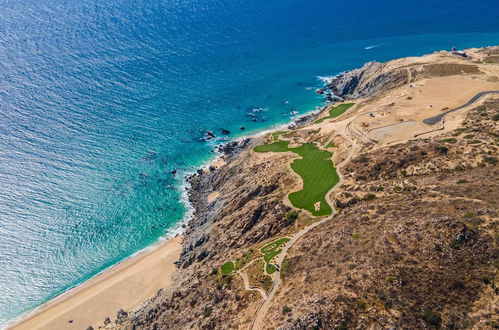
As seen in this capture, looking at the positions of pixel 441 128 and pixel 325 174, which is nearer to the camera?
pixel 325 174

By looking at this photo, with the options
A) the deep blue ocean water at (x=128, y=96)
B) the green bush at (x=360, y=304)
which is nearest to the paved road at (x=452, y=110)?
the deep blue ocean water at (x=128, y=96)

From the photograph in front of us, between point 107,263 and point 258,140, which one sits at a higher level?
point 258,140

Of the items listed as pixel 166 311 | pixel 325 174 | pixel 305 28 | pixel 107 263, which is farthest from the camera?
pixel 305 28

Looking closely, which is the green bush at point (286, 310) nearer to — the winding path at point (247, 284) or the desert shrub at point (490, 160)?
the winding path at point (247, 284)

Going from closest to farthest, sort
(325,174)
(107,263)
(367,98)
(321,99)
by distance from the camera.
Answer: (325,174) < (107,263) < (367,98) < (321,99)

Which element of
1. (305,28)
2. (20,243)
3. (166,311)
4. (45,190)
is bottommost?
(166,311)

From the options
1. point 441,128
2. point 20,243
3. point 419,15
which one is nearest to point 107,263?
point 20,243

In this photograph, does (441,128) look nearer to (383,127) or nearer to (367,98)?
(383,127)
